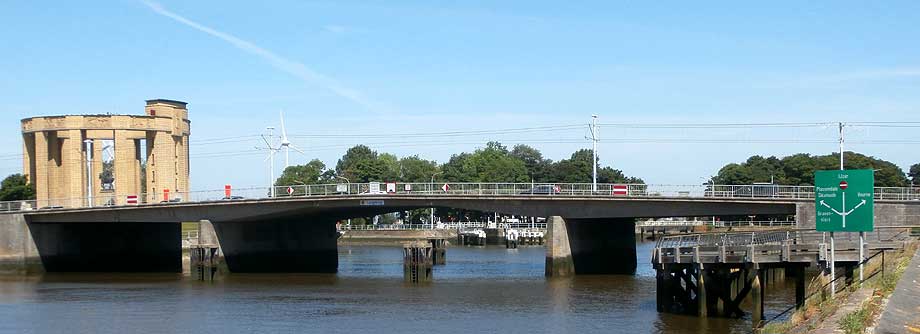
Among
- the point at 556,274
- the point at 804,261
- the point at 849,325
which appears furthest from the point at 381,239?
the point at 849,325

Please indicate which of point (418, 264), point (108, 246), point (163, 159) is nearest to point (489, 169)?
point (163, 159)

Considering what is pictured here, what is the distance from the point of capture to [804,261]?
134ft

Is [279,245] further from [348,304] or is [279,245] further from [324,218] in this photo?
[348,304]

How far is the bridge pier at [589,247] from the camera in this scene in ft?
245

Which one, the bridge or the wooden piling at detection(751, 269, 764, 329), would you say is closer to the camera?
the wooden piling at detection(751, 269, 764, 329)

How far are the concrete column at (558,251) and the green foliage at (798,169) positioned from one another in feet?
294

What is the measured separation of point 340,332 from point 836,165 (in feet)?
416

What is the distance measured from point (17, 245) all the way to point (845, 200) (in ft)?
227

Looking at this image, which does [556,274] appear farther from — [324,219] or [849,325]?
[849,325]

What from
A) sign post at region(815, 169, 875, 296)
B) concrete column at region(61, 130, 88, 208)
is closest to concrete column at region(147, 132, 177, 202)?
concrete column at region(61, 130, 88, 208)

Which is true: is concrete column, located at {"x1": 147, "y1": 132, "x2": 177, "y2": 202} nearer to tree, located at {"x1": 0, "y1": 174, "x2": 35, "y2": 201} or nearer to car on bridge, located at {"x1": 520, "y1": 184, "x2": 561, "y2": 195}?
tree, located at {"x1": 0, "y1": 174, "x2": 35, "y2": 201}

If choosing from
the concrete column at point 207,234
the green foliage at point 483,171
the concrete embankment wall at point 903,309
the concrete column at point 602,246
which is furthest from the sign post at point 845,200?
the green foliage at point 483,171

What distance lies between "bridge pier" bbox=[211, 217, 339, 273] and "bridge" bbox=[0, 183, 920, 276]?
0.10 m

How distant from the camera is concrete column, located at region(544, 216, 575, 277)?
74.1m
